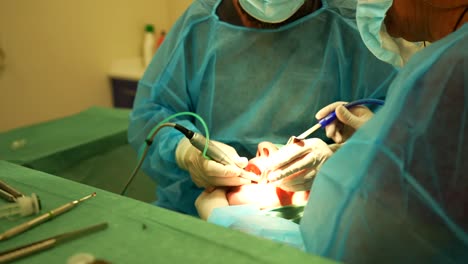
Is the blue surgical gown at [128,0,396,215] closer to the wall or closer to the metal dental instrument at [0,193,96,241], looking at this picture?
the metal dental instrument at [0,193,96,241]

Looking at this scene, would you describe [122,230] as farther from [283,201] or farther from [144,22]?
[144,22]

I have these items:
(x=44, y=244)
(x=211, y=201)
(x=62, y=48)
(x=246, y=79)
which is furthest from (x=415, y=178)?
(x=62, y=48)

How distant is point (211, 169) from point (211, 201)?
12cm

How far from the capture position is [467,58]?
22.8 inches

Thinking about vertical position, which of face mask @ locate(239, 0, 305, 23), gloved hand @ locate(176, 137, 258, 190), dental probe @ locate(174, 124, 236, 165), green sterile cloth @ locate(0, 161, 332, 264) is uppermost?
face mask @ locate(239, 0, 305, 23)

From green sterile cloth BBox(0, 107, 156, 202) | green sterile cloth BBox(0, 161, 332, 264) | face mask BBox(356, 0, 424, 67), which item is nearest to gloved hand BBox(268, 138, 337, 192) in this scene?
face mask BBox(356, 0, 424, 67)

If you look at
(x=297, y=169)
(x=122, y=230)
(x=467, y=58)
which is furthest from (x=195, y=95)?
(x=467, y=58)

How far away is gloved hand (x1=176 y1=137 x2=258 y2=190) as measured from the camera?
1148mm

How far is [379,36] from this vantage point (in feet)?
3.67

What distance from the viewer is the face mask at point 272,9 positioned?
1221mm

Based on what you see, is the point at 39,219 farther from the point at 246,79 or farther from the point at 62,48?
the point at 62,48

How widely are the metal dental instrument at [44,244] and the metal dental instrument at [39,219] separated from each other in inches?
2.4

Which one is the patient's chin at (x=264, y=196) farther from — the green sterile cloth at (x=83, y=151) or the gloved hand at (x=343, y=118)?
the green sterile cloth at (x=83, y=151)

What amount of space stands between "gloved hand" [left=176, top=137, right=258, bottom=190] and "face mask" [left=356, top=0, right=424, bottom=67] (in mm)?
501
